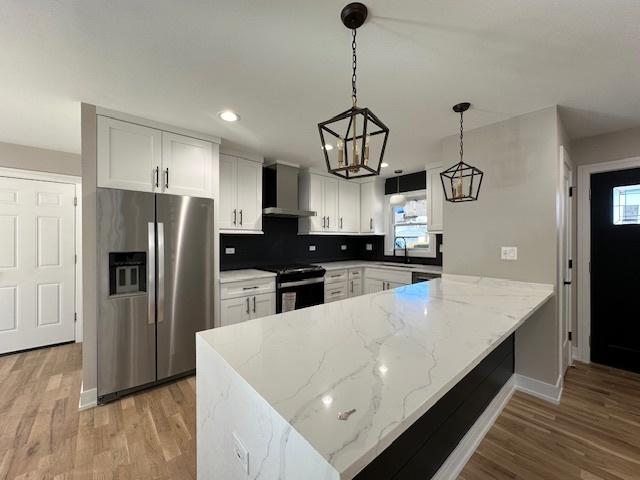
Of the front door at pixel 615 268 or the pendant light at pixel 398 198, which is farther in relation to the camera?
the pendant light at pixel 398 198

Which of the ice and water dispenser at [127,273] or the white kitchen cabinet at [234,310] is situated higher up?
the ice and water dispenser at [127,273]

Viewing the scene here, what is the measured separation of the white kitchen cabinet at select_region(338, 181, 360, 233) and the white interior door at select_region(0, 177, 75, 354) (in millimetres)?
3586

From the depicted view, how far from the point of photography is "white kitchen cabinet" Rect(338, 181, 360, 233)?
4.53m

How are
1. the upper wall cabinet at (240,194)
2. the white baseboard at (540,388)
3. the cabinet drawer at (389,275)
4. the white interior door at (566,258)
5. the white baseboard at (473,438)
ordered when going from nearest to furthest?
the white baseboard at (473,438) < the white baseboard at (540,388) < the white interior door at (566,258) < the upper wall cabinet at (240,194) < the cabinet drawer at (389,275)

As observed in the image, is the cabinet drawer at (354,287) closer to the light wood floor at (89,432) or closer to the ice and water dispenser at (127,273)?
the light wood floor at (89,432)

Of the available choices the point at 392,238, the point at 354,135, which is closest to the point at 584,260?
the point at 392,238

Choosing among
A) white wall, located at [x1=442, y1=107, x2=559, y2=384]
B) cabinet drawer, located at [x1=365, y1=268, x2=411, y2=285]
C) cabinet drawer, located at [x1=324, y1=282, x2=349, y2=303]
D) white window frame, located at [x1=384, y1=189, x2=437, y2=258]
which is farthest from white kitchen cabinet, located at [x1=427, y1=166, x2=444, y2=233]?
cabinet drawer, located at [x1=324, y1=282, x2=349, y2=303]

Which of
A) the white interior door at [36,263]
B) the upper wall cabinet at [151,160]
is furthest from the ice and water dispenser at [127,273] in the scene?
the white interior door at [36,263]

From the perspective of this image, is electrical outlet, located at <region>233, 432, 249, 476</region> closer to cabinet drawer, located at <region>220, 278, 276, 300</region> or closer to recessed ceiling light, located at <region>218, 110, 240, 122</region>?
cabinet drawer, located at <region>220, 278, 276, 300</region>

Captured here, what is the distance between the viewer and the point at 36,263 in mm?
3316

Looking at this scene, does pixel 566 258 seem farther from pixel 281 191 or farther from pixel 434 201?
pixel 281 191

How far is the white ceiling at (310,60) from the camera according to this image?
1.32 meters

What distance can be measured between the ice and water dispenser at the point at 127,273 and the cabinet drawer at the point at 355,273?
108 inches

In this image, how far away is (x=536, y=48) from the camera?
156 centimetres
